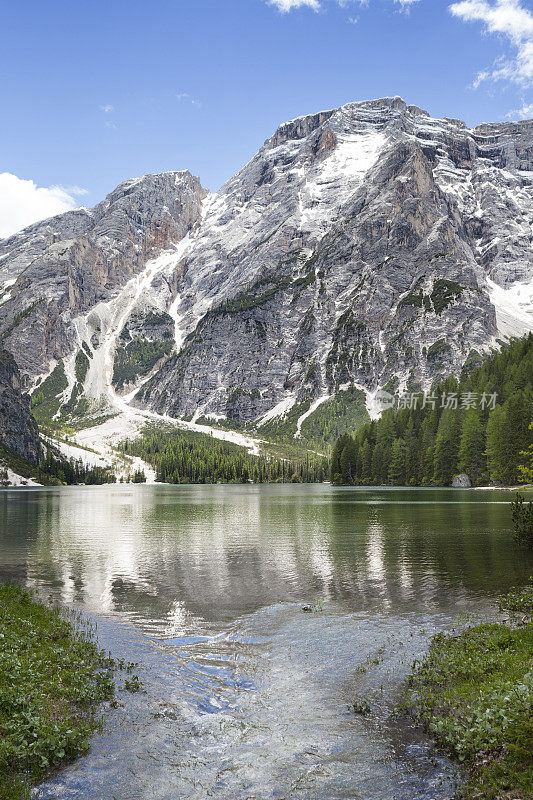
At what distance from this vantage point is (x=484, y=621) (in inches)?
922

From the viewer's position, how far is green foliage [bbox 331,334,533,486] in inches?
4695

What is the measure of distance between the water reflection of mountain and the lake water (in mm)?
228

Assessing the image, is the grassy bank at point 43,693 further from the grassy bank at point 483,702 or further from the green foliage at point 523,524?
the green foliage at point 523,524

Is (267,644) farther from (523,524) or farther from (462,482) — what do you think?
(462,482)

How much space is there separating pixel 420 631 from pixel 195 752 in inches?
533

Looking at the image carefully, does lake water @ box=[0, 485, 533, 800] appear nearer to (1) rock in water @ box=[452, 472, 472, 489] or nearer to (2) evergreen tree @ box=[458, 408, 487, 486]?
(2) evergreen tree @ box=[458, 408, 487, 486]

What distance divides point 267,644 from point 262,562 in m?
21.3

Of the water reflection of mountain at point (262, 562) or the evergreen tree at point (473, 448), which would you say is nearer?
the water reflection of mountain at point (262, 562)

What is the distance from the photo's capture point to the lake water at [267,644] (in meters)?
12.2

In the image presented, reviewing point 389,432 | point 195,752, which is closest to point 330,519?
point 195,752

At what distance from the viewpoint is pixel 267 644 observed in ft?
74.6

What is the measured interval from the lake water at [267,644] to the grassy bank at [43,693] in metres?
0.61
